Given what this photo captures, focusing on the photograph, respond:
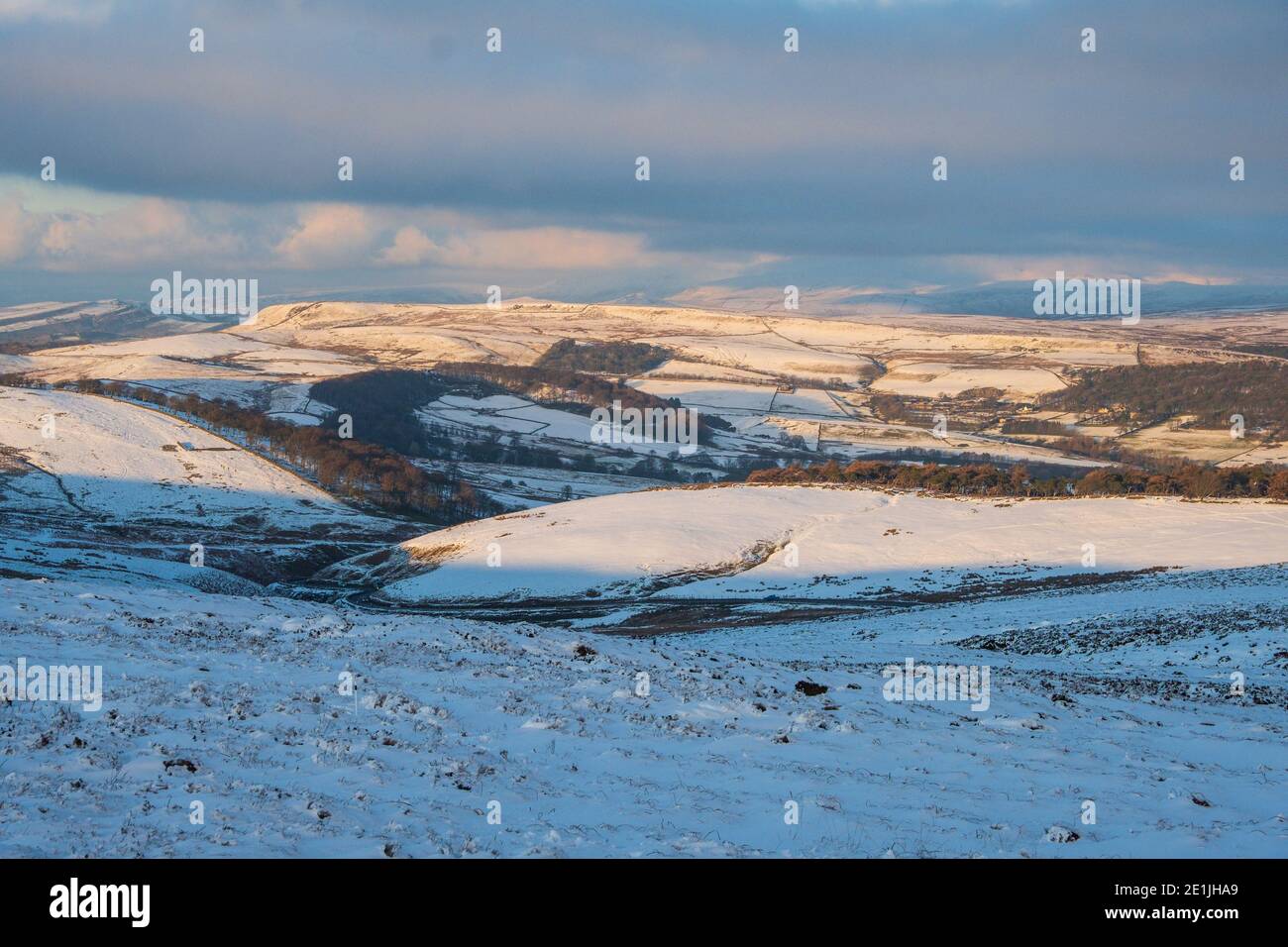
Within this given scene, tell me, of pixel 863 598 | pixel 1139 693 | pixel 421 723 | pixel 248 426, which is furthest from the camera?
pixel 248 426

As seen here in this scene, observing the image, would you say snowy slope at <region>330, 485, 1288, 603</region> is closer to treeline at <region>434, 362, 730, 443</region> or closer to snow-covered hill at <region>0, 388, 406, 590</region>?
snow-covered hill at <region>0, 388, 406, 590</region>

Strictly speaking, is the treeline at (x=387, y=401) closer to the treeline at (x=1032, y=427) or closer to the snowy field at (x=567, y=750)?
the treeline at (x=1032, y=427)

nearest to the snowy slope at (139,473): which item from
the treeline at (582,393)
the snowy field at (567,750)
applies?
the snowy field at (567,750)

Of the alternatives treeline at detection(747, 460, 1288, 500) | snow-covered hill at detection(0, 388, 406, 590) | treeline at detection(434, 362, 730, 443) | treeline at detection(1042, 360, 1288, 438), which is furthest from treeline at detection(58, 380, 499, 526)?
treeline at detection(1042, 360, 1288, 438)
